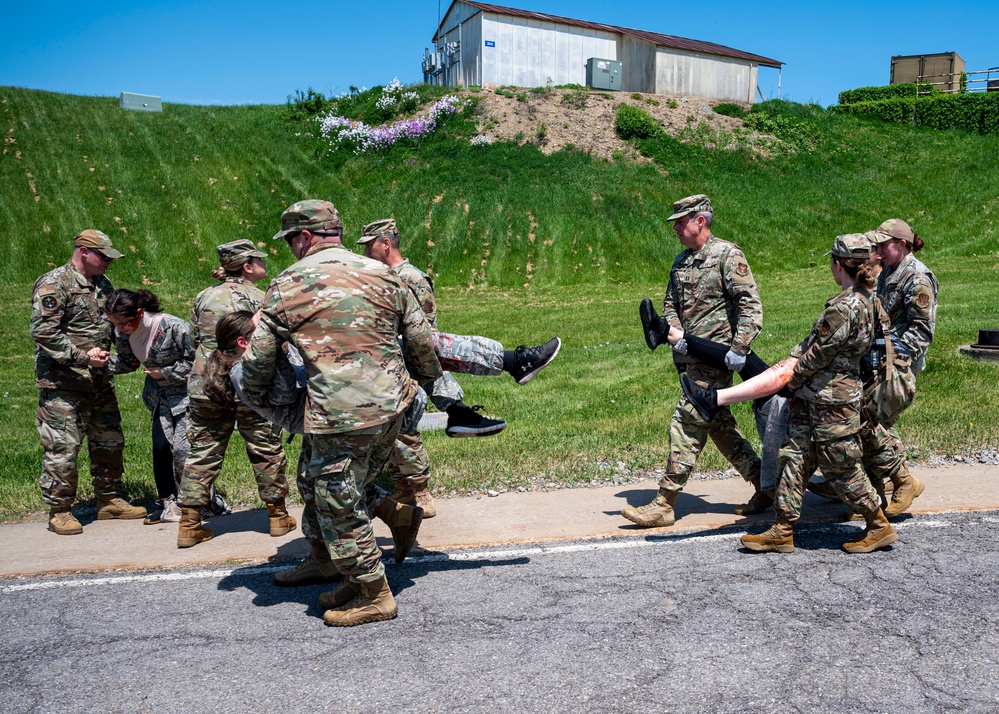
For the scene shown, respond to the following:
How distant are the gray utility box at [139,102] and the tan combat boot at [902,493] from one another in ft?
112

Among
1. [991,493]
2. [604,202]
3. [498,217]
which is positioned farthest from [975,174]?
[991,493]

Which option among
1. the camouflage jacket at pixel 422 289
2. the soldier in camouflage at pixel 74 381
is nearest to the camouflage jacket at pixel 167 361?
the soldier in camouflage at pixel 74 381

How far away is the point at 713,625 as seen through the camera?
13.8ft

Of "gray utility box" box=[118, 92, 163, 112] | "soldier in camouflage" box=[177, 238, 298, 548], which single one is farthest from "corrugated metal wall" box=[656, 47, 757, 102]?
"soldier in camouflage" box=[177, 238, 298, 548]

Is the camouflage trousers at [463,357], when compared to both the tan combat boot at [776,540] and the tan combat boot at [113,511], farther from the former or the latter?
the tan combat boot at [113,511]

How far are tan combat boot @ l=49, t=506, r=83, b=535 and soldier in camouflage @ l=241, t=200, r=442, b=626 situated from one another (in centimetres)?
288

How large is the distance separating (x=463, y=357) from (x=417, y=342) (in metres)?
0.63

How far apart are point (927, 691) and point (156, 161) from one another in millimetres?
31287

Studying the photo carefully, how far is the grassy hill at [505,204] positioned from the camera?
22.2m

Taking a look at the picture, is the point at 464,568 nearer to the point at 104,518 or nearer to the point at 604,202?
the point at 104,518

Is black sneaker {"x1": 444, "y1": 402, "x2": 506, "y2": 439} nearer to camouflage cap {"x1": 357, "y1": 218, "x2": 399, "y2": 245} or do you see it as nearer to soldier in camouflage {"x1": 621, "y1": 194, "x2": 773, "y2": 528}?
soldier in camouflage {"x1": 621, "y1": 194, "x2": 773, "y2": 528}

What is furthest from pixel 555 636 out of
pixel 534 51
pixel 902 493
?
pixel 534 51

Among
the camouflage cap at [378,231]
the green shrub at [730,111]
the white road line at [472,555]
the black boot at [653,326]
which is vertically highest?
the green shrub at [730,111]

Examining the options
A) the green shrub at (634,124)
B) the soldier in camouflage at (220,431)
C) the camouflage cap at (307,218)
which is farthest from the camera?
the green shrub at (634,124)
